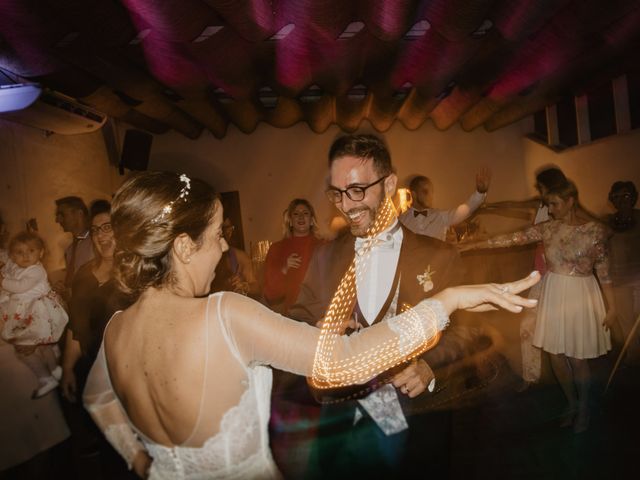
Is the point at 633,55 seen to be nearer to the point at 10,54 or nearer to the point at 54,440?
the point at 10,54

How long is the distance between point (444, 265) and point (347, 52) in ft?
11.5

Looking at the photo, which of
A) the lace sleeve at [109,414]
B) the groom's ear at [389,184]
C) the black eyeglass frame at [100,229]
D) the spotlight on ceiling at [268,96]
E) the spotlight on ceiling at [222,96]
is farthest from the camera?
the spotlight on ceiling at [268,96]

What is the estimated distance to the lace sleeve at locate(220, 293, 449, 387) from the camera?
→ 137 centimetres

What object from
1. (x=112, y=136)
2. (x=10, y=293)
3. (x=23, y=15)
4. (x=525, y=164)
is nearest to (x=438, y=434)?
(x=10, y=293)

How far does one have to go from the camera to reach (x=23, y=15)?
130 inches

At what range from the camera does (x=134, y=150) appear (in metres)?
7.66

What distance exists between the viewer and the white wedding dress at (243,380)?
4.51 ft

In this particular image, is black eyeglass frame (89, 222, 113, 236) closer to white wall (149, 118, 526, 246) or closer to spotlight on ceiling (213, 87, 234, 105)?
spotlight on ceiling (213, 87, 234, 105)

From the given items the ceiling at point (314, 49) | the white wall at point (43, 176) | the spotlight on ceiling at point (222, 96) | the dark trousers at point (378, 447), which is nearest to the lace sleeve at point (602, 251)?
the ceiling at point (314, 49)

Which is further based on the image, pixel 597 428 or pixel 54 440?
pixel 597 428

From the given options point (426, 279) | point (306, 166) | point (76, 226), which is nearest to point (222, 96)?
point (306, 166)

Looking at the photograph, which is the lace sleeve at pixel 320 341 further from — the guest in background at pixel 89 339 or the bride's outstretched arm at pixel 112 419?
the guest in background at pixel 89 339

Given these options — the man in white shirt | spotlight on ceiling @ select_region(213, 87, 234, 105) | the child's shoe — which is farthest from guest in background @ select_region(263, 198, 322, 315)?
spotlight on ceiling @ select_region(213, 87, 234, 105)

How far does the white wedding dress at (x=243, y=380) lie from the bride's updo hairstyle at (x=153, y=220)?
24 centimetres
